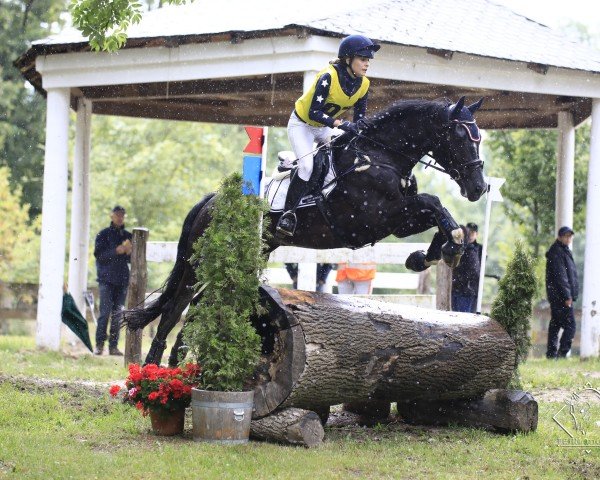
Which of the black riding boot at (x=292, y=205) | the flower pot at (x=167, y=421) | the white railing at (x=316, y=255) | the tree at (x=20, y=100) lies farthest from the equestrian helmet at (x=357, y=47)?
the tree at (x=20, y=100)

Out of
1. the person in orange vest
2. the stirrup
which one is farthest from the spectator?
the stirrup

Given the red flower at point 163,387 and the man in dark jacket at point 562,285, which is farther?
the man in dark jacket at point 562,285

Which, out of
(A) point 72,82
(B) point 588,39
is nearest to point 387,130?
(A) point 72,82

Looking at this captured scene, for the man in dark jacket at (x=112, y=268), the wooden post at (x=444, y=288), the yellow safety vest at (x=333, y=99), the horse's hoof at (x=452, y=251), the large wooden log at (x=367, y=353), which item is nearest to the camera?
the large wooden log at (x=367, y=353)

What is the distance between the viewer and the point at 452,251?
831cm

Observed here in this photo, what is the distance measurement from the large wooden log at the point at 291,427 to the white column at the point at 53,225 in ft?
24.8

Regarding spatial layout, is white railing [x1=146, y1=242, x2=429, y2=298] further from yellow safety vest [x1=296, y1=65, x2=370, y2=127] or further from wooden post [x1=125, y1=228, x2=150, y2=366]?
yellow safety vest [x1=296, y1=65, x2=370, y2=127]

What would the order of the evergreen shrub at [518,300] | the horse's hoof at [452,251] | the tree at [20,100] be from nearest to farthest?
the horse's hoof at [452,251] < the evergreen shrub at [518,300] < the tree at [20,100]

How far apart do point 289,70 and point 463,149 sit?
4.60 meters

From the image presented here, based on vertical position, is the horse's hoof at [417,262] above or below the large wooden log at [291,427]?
above

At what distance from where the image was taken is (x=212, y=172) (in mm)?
37000

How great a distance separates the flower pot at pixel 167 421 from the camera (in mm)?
7762

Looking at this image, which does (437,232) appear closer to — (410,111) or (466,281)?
(410,111)

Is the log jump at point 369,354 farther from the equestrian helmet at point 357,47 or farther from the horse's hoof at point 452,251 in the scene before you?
the equestrian helmet at point 357,47
